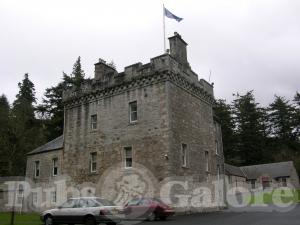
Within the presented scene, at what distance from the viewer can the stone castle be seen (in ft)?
82.4

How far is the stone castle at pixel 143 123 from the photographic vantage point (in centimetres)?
2511

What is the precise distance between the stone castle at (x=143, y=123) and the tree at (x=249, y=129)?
46879mm

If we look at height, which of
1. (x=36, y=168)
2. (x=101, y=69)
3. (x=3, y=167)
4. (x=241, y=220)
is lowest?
(x=241, y=220)

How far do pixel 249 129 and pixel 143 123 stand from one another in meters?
58.1

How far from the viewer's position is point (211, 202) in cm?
2916

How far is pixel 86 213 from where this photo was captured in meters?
17.4

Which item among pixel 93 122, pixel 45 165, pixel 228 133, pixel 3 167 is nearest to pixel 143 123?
pixel 93 122

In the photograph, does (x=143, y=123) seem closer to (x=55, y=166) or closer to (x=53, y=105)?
(x=55, y=166)

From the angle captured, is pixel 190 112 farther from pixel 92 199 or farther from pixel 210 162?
pixel 92 199

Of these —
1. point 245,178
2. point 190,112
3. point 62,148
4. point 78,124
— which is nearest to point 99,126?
point 78,124

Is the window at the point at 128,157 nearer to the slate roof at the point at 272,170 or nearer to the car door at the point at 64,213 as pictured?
the car door at the point at 64,213

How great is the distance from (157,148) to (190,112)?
4653mm

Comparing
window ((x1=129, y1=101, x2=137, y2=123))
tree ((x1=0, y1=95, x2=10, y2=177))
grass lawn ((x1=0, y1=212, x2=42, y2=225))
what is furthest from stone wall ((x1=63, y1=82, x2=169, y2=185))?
tree ((x1=0, y1=95, x2=10, y2=177))

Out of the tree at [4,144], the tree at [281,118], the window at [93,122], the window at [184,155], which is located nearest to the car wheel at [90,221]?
the window at [184,155]
